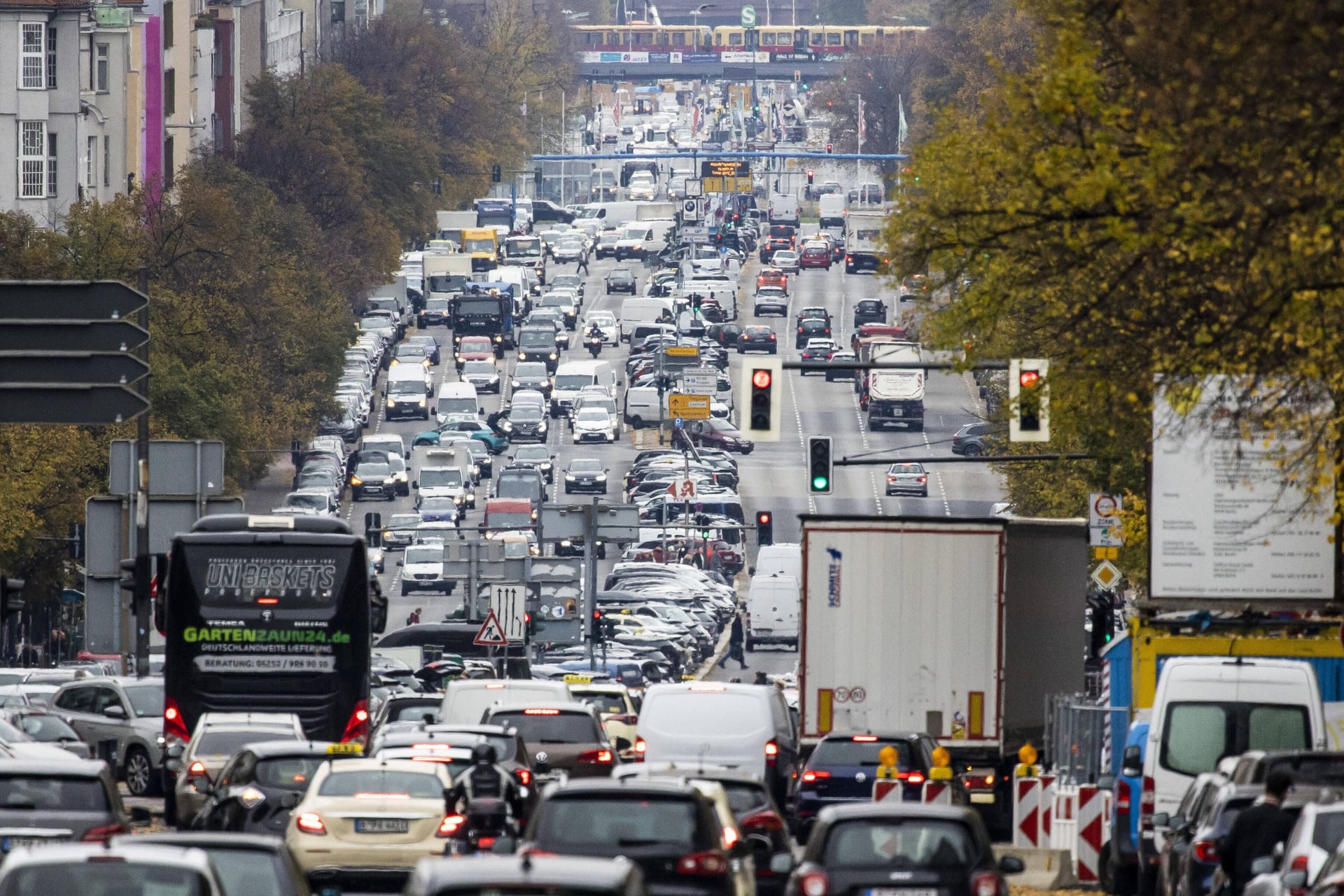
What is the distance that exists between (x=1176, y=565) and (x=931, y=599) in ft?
8.71

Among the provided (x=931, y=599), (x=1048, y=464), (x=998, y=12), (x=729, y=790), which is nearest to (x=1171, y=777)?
(x=729, y=790)

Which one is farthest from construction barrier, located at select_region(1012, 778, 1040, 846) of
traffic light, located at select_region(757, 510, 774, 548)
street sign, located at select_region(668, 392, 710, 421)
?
street sign, located at select_region(668, 392, 710, 421)

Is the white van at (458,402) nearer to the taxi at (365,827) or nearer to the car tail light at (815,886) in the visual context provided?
the taxi at (365,827)

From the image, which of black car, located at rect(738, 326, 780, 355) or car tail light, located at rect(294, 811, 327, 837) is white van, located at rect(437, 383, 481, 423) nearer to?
black car, located at rect(738, 326, 780, 355)

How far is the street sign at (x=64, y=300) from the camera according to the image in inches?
974

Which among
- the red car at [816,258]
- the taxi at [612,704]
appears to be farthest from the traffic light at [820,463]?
the red car at [816,258]

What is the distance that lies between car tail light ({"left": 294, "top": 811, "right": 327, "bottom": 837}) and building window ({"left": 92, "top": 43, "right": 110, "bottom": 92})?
7313cm

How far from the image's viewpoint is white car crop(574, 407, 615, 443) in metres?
105

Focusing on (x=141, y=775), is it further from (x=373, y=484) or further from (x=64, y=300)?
(x=373, y=484)

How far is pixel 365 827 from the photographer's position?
2069cm

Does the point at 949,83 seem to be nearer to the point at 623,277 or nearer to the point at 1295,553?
the point at 623,277

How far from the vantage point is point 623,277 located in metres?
148

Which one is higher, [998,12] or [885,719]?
[998,12]

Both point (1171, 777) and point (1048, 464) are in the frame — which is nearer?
point (1171, 777)
